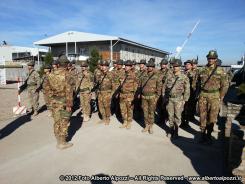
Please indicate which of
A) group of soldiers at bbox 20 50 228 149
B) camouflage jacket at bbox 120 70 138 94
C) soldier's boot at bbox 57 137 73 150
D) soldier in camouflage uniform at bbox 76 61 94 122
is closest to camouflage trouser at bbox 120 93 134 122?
group of soldiers at bbox 20 50 228 149

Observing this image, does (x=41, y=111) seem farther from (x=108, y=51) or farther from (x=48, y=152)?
(x=108, y=51)

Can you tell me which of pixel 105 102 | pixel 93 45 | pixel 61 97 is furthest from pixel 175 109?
pixel 93 45

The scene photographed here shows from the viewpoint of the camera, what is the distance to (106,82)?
Result: 7.65 metres

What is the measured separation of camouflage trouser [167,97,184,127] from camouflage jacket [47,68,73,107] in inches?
96.5

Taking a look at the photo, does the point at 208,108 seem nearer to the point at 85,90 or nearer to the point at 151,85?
the point at 151,85

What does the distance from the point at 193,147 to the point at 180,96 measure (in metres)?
1.27

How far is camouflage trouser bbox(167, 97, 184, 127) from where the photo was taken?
624cm

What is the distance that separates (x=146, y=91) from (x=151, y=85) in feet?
0.67

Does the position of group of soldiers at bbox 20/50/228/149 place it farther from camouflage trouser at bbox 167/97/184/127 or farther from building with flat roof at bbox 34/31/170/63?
building with flat roof at bbox 34/31/170/63

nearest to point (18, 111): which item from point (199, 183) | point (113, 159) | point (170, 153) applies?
point (113, 159)

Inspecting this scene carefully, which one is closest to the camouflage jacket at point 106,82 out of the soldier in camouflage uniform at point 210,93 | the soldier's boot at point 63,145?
the soldier's boot at point 63,145

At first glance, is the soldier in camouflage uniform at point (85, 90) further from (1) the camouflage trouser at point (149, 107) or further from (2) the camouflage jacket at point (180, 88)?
(2) the camouflage jacket at point (180, 88)

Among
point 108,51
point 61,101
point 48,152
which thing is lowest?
point 48,152

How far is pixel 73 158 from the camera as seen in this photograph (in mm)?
5102
